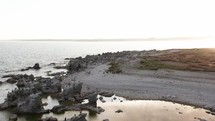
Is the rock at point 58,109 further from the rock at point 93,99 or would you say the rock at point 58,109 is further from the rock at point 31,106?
the rock at point 93,99

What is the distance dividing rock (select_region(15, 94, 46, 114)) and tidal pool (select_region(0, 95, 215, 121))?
1.51 meters

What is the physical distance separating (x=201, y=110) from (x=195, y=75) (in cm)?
3252

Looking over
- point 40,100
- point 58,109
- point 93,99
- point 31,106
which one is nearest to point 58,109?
point 58,109

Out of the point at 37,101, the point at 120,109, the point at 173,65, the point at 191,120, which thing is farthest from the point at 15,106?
the point at 173,65

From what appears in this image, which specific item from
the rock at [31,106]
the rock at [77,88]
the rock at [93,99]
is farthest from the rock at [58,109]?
the rock at [77,88]

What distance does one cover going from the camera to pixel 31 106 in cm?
5291

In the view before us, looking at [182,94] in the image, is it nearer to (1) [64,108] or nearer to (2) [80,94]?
(2) [80,94]

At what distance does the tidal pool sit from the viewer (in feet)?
164

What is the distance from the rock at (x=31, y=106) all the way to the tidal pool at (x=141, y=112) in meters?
1.51

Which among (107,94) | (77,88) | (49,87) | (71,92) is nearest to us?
(71,92)

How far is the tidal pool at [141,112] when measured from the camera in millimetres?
50062

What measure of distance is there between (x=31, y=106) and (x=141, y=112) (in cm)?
1936

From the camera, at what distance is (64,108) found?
54.8 metres

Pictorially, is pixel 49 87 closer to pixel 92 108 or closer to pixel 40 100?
pixel 40 100
